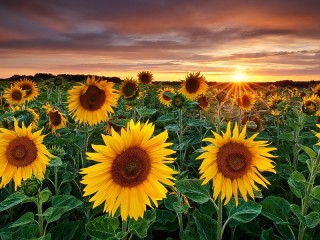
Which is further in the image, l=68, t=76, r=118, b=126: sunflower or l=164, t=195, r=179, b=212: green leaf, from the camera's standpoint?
l=68, t=76, r=118, b=126: sunflower

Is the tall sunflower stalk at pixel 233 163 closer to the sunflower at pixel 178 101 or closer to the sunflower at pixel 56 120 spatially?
the sunflower at pixel 178 101

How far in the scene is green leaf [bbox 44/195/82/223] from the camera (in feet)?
9.16

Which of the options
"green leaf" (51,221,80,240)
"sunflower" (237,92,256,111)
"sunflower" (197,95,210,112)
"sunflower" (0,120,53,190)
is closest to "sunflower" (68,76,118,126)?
"sunflower" (0,120,53,190)

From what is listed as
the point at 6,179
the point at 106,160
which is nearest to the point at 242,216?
the point at 106,160

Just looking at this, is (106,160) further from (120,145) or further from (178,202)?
(178,202)

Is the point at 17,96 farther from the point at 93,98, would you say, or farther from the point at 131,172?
the point at 131,172

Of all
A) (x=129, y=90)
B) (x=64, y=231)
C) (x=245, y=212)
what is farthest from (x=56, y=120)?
(x=245, y=212)

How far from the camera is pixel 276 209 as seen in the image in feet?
10.0

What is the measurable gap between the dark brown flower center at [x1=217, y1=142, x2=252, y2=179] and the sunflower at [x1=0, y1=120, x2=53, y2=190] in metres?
1.48

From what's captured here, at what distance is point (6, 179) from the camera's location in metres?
3.22

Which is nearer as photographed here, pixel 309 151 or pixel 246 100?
pixel 309 151

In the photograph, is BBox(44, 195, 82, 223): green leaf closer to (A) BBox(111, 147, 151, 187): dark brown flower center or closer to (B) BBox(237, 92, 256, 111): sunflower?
(A) BBox(111, 147, 151, 187): dark brown flower center

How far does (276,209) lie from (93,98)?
96.7 inches

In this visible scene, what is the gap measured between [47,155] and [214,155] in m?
1.54
